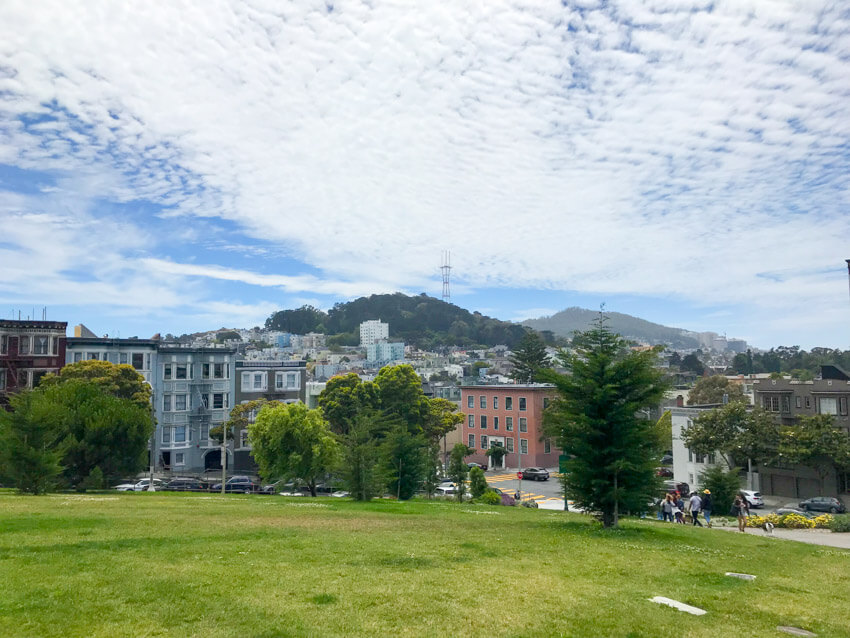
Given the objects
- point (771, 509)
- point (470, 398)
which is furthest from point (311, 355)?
point (771, 509)

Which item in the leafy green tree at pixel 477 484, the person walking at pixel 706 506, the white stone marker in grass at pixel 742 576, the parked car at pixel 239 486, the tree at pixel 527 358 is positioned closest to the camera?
the white stone marker in grass at pixel 742 576

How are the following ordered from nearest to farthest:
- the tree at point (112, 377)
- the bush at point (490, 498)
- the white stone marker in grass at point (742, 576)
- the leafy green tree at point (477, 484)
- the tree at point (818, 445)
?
the white stone marker in grass at point (742, 576) < the bush at point (490, 498) < the leafy green tree at point (477, 484) < the tree at point (818, 445) < the tree at point (112, 377)

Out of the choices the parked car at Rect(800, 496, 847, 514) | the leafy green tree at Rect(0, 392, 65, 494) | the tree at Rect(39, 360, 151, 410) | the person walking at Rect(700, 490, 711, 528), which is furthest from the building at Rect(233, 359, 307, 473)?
the parked car at Rect(800, 496, 847, 514)

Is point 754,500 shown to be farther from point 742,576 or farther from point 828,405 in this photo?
point 742,576

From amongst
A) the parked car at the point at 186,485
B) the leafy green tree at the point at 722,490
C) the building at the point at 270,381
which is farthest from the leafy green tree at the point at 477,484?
the building at the point at 270,381

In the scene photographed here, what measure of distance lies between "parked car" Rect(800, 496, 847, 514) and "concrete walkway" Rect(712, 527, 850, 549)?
48.9ft

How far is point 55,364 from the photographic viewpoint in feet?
197

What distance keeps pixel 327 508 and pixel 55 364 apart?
144 feet

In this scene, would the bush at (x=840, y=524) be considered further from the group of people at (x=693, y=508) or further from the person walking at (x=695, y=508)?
the person walking at (x=695, y=508)

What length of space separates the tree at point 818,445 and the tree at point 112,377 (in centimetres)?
5131

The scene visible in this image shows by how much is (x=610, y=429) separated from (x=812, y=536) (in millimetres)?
14974

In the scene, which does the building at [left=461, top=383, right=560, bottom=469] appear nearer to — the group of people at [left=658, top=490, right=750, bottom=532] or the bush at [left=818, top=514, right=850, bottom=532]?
the group of people at [left=658, top=490, right=750, bottom=532]

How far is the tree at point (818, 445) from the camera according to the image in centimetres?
4678

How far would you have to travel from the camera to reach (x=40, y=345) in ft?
195
